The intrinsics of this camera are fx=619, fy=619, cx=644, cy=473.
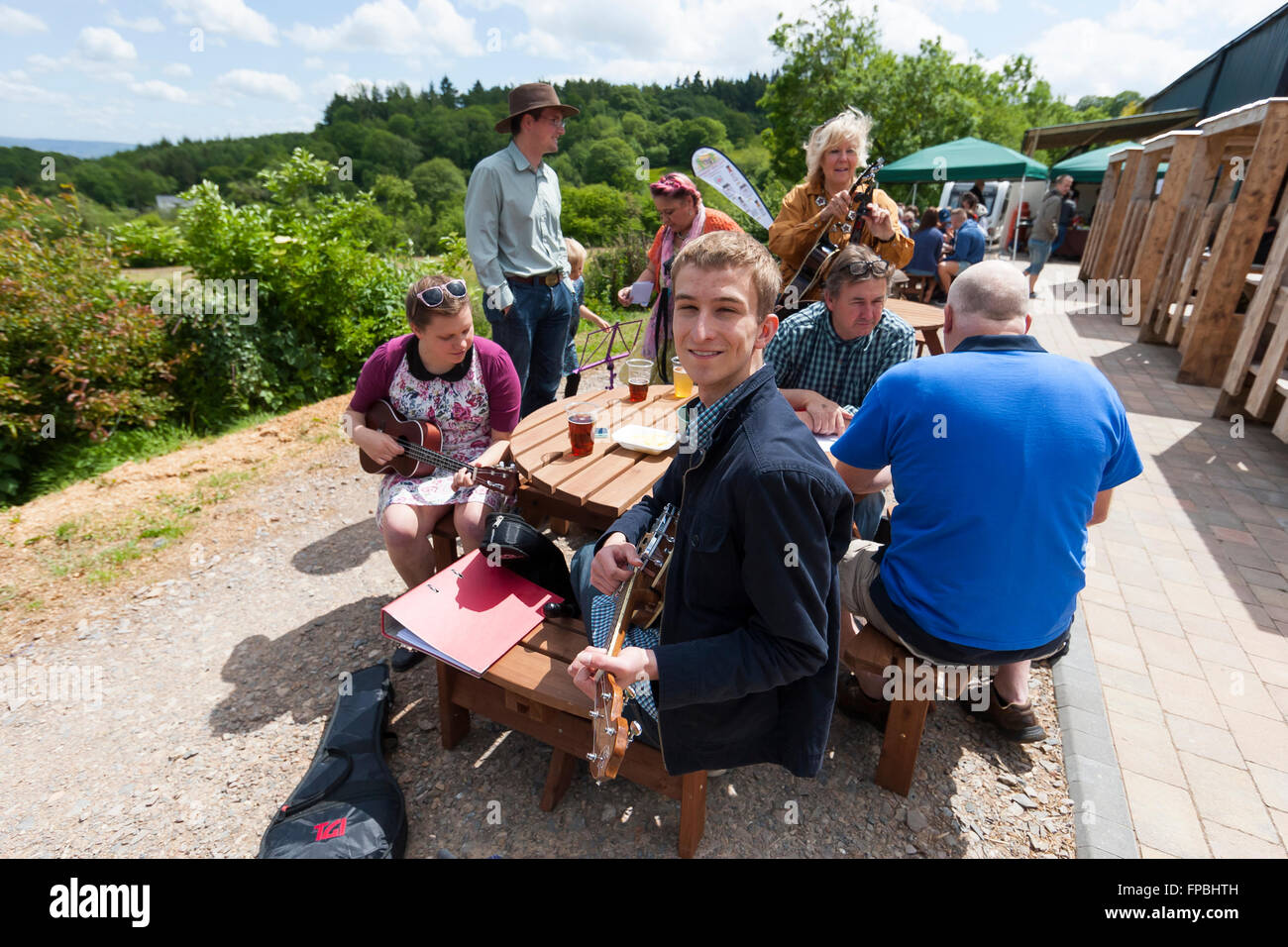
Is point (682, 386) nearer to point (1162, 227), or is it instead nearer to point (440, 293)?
point (440, 293)

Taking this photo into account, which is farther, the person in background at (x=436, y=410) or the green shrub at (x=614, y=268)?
the green shrub at (x=614, y=268)

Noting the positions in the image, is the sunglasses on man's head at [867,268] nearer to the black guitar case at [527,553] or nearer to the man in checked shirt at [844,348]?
the man in checked shirt at [844,348]

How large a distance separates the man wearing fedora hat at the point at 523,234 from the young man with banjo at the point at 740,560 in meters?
2.46

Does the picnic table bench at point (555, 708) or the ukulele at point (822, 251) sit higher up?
the ukulele at point (822, 251)

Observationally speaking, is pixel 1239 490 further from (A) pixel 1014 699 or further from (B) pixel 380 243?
(B) pixel 380 243

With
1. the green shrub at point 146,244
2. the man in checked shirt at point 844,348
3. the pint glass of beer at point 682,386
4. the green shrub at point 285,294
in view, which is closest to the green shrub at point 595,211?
the green shrub at point 285,294

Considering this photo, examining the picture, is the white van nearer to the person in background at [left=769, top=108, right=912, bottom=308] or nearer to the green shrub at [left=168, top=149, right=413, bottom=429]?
the person in background at [left=769, top=108, right=912, bottom=308]

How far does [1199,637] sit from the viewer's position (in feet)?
10.1

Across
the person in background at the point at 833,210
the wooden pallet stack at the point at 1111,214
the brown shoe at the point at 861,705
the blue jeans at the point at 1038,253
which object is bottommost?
the brown shoe at the point at 861,705

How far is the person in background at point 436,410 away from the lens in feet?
9.36

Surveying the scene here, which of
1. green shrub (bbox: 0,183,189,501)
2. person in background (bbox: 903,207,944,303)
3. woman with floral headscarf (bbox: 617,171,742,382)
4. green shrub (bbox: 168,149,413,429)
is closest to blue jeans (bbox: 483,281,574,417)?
woman with floral headscarf (bbox: 617,171,742,382)

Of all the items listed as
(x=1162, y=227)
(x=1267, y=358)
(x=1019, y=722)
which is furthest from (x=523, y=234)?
(x=1162, y=227)

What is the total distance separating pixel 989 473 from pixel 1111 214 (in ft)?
46.1

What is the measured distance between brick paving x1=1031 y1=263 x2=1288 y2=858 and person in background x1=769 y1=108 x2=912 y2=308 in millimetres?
2360
